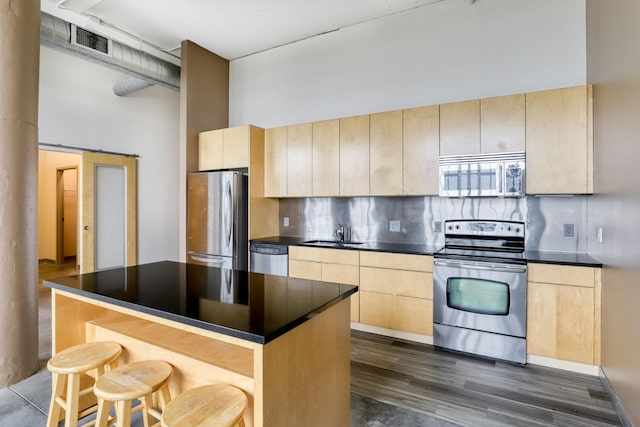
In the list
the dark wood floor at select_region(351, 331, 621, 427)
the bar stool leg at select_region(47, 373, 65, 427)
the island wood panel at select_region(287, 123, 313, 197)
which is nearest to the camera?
the bar stool leg at select_region(47, 373, 65, 427)

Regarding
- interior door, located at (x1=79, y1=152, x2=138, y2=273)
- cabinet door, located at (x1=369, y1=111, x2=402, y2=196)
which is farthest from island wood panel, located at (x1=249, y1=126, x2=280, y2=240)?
interior door, located at (x1=79, y1=152, x2=138, y2=273)

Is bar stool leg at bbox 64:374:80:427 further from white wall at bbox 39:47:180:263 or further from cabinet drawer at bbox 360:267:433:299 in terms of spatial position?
white wall at bbox 39:47:180:263

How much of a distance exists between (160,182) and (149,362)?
188 inches

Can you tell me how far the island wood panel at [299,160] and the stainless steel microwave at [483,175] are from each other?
5.11 feet

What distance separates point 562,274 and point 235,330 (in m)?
2.60

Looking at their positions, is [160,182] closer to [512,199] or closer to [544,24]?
[512,199]

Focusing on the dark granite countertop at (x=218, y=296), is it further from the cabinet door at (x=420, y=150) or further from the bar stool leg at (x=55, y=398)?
the cabinet door at (x=420, y=150)

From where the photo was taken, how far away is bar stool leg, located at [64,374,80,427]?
1637 mm

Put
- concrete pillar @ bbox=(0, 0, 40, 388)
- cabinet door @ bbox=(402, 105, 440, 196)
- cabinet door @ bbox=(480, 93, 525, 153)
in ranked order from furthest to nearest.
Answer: cabinet door @ bbox=(402, 105, 440, 196) → cabinet door @ bbox=(480, 93, 525, 153) → concrete pillar @ bbox=(0, 0, 40, 388)

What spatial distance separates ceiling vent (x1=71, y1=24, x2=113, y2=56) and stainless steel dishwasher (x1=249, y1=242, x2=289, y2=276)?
114 inches

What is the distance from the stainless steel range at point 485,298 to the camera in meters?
2.68

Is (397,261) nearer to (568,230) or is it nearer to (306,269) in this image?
(306,269)

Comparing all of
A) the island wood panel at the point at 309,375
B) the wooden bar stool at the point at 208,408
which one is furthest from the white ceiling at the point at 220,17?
the wooden bar stool at the point at 208,408

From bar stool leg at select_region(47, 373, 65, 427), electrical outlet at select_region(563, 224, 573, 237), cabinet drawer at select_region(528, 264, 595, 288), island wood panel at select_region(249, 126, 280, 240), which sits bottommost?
bar stool leg at select_region(47, 373, 65, 427)
